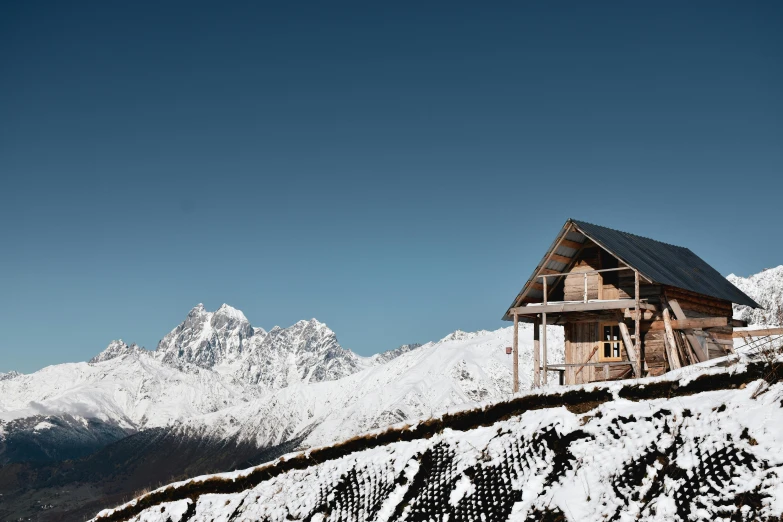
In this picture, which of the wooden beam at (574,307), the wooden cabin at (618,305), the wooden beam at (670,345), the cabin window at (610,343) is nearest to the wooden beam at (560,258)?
the wooden cabin at (618,305)

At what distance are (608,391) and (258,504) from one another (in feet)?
28.6

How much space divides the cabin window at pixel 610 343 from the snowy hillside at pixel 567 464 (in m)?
18.9

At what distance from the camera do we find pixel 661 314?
107ft

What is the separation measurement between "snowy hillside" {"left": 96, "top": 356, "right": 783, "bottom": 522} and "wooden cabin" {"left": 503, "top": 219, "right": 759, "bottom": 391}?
1626cm

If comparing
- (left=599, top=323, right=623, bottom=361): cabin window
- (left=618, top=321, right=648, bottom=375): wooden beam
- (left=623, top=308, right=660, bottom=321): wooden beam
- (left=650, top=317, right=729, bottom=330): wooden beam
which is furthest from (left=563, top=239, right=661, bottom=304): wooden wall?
(left=650, top=317, right=729, bottom=330): wooden beam

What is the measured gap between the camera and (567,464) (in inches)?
541

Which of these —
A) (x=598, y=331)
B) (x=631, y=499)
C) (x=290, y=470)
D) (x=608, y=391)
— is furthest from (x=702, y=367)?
(x=598, y=331)

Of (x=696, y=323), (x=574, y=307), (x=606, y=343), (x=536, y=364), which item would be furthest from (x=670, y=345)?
(x=536, y=364)

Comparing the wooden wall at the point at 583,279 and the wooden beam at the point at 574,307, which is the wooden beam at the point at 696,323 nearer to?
the wooden beam at the point at 574,307

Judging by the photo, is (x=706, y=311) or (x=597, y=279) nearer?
(x=597, y=279)

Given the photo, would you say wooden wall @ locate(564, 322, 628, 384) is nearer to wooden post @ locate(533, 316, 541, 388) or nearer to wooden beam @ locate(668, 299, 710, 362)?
wooden post @ locate(533, 316, 541, 388)

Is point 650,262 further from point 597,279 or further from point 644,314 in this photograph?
point 644,314

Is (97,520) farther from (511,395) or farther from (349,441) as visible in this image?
(511,395)

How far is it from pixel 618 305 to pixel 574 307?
207 cm
